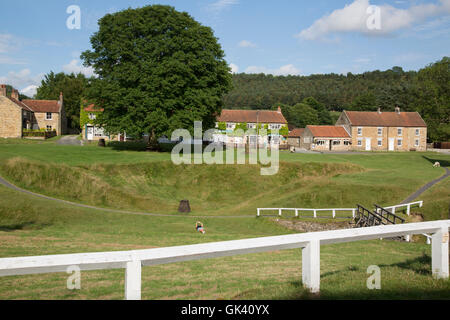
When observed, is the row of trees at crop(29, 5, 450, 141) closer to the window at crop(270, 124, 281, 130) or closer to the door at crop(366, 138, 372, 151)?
the window at crop(270, 124, 281, 130)

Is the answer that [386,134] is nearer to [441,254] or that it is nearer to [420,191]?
[420,191]

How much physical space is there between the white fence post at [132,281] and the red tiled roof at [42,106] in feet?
271

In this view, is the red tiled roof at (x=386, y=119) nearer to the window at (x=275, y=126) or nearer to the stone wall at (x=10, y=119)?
the window at (x=275, y=126)

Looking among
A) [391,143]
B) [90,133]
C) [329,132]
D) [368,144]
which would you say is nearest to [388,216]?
[329,132]

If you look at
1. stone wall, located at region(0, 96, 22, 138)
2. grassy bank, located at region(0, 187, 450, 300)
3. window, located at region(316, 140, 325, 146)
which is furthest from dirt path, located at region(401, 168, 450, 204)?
stone wall, located at region(0, 96, 22, 138)

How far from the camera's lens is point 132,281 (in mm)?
4301

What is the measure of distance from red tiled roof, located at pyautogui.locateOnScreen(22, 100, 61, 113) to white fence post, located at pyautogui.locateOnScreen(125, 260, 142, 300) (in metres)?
82.7

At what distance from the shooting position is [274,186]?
1620 inches

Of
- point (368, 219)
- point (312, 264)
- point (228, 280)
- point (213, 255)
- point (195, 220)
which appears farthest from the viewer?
point (195, 220)

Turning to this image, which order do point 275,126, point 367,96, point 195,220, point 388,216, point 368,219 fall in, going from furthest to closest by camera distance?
point 367,96
point 275,126
point 195,220
point 388,216
point 368,219

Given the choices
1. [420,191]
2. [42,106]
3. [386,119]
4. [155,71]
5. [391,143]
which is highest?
[155,71]

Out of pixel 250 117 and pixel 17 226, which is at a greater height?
pixel 250 117

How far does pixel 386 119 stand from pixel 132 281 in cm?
8897

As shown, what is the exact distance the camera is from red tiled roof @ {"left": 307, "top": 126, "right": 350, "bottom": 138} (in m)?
81.8
